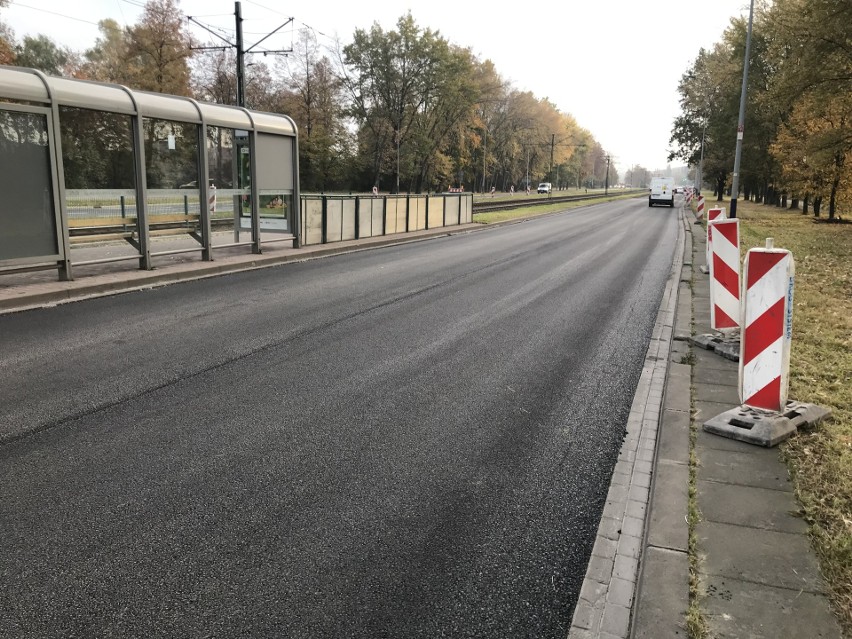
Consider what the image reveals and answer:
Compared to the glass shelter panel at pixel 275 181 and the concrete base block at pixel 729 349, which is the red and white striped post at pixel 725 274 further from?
the glass shelter panel at pixel 275 181

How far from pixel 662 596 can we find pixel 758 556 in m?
0.60

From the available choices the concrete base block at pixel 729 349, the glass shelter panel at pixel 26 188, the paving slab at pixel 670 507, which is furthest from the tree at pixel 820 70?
the glass shelter panel at pixel 26 188

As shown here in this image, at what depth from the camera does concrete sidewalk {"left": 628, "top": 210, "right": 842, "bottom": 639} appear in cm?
253

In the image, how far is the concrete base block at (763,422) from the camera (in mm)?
4293

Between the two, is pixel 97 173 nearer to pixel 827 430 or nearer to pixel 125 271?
pixel 125 271

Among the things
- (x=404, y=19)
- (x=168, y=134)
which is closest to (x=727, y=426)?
(x=168, y=134)

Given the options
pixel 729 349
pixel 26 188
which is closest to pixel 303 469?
pixel 729 349

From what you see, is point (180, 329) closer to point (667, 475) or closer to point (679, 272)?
point (667, 475)

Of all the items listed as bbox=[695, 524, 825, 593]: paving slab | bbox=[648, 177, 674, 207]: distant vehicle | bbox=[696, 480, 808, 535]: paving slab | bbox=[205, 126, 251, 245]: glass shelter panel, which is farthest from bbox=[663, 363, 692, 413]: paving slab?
bbox=[648, 177, 674, 207]: distant vehicle

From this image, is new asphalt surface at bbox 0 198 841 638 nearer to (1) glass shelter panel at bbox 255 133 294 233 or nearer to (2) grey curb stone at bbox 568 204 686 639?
(2) grey curb stone at bbox 568 204 686 639

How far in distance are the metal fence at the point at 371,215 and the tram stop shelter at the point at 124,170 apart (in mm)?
2068

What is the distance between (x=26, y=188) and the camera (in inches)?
381

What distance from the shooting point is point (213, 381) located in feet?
18.5

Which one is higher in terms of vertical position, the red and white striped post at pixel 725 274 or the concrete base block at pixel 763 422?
the red and white striped post at pixel 725 274
